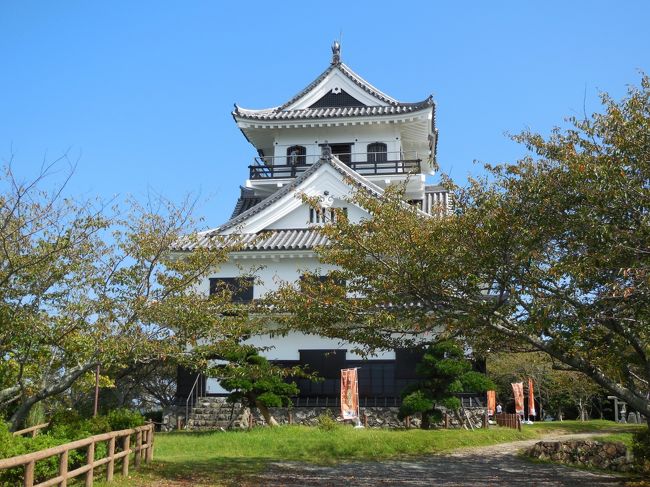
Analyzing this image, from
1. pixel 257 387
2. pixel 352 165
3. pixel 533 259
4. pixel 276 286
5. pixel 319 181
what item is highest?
pixel 352 165

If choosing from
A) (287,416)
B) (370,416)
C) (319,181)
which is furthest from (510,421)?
(319,181)

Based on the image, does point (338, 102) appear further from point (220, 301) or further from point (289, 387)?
point (220, 301)

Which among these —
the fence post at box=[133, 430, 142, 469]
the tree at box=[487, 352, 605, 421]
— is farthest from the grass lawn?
the tree at box=[487, 352, 605, 421]

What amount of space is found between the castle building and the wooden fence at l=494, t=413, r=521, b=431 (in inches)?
156

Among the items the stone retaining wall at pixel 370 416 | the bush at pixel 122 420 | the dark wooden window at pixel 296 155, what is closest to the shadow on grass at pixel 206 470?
the bush at pixel 122 420

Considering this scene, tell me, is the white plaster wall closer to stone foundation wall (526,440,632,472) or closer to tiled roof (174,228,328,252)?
tiled roof (174,228,328,252)

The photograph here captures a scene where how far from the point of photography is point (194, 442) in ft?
64.1

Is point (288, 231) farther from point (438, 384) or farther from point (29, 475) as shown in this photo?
point (29, 475)

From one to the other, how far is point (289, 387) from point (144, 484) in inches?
371

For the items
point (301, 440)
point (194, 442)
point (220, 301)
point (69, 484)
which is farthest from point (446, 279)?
point (194, 442)

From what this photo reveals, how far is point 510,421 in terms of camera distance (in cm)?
2459

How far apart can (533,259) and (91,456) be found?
8019mm

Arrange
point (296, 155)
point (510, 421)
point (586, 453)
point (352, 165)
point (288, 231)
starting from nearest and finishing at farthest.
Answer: point (586, 453), point (510, 421), point (288, 231), point (352, 165), point (296, 155)

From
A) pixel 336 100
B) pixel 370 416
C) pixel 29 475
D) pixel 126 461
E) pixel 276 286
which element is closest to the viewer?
pixel 29 475
